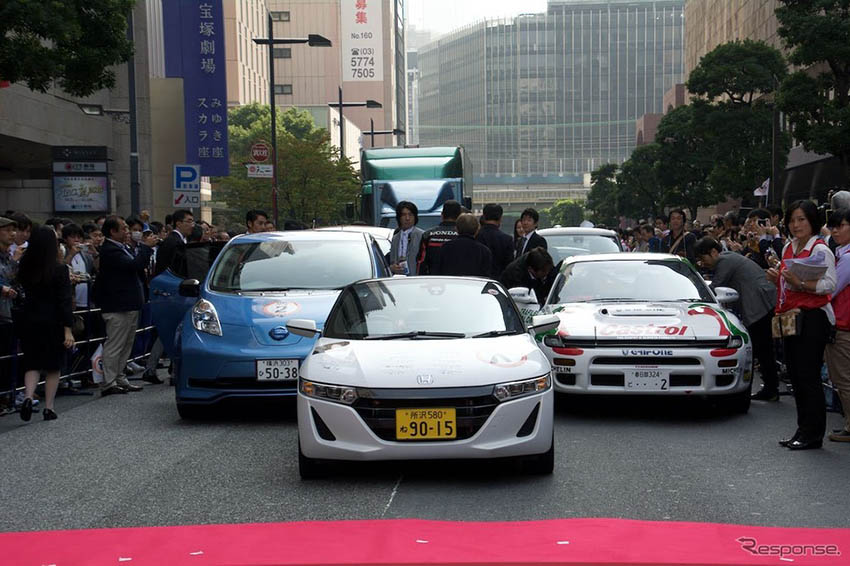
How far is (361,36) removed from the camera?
13225 centimetres

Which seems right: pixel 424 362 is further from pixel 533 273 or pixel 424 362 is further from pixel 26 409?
pixel 533 273

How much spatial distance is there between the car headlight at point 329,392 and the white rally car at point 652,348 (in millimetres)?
2787

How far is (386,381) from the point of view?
6.67 m

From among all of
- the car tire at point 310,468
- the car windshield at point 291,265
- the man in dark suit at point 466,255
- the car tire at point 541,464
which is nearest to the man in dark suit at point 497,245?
the man in dark suit at point 466,255

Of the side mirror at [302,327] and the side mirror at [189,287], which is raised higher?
the side mirror at [189,287]

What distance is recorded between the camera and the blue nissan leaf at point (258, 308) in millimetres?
9148

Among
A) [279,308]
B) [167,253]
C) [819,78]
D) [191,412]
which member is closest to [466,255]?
[279,308]

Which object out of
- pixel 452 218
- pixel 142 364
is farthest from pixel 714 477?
pixel 142 364

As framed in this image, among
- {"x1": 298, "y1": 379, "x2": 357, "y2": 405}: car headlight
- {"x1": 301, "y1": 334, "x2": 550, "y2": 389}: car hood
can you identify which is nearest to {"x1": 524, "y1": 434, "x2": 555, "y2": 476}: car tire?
{"x1": 301, "y1": 334, "x2": 550, "y2": 389}: car hood

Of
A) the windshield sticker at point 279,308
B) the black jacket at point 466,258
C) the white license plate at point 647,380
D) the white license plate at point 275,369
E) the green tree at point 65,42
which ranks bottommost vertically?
the white license plate at point 647,380

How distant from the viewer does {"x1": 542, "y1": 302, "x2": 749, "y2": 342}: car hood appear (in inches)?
369

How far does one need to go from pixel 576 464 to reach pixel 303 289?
348 centimetres

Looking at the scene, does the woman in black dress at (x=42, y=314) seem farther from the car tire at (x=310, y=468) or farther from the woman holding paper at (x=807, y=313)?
the woman holding paper at (x=807, y=313)

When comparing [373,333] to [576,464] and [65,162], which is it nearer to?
[576,464]
